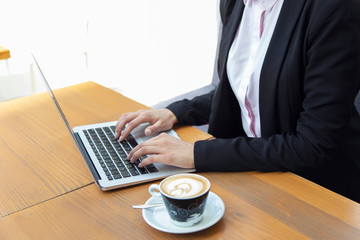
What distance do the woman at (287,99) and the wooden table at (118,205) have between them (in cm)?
6

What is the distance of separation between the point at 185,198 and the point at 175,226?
7 centimetres

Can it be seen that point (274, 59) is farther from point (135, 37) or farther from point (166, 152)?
point (135, 37)

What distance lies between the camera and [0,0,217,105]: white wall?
9.82ft

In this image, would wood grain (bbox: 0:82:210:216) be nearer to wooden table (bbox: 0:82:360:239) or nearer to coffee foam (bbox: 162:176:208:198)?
wooden table (bbox: 0:82:360:239)

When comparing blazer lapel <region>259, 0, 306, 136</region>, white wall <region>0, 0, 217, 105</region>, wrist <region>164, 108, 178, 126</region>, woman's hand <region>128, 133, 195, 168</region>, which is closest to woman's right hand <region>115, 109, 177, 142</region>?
wrist <region>164, 108, 178, 126</region>

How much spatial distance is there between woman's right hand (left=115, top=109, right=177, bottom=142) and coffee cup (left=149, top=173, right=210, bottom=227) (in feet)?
1.18

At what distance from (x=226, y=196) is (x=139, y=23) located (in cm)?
287

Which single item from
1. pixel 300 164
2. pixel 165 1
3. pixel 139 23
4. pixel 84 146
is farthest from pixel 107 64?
pixel 300 164

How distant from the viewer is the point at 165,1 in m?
3.39

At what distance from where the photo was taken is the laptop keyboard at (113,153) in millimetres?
863

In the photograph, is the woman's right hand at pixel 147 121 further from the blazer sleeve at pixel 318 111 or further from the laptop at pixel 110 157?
the blazer sleeve at pixel 318 111

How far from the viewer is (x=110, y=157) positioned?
36.5 inches

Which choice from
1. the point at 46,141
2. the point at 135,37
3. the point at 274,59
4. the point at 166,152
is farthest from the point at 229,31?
the point at 135,37

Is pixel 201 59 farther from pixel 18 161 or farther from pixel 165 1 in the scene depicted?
pixel 18 161
